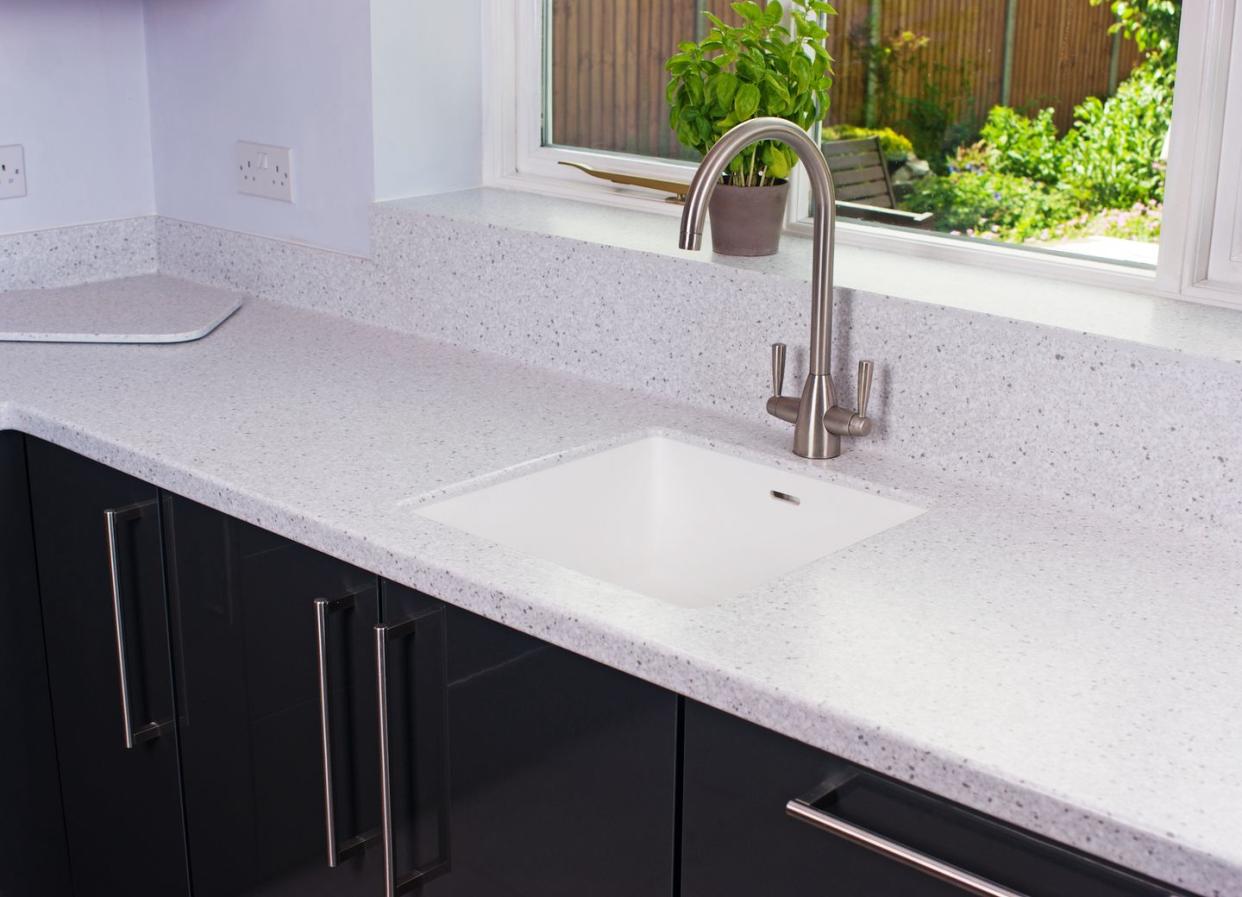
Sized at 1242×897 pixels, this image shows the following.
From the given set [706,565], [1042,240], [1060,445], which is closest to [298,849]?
[706,565]

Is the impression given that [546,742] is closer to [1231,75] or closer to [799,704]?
[799,704]

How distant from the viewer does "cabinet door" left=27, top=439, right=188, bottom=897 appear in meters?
1.71

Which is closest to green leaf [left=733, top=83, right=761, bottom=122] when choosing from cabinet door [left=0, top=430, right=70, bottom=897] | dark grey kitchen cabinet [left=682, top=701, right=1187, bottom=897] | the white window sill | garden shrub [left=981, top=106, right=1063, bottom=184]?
the white window sill

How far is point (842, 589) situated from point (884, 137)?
0.80 m

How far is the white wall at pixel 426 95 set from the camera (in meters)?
2.12

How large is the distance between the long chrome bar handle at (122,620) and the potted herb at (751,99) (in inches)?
30.5

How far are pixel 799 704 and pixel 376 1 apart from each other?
1409mm

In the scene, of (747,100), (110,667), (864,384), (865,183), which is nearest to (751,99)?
(747,100)

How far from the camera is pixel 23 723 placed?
191cm

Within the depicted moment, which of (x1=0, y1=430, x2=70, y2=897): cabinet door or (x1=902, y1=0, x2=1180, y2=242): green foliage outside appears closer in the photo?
(x1=902, y1=0, x2=1180, y2=242): green foliage outside

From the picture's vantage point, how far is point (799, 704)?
3.46ft

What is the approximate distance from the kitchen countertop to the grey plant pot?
0.21m

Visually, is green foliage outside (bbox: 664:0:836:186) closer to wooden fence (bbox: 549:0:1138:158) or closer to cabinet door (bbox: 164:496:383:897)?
wooden fence (bbox: 549:0:1138:158)

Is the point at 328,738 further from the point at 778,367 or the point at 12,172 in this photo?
the point at 12,172
